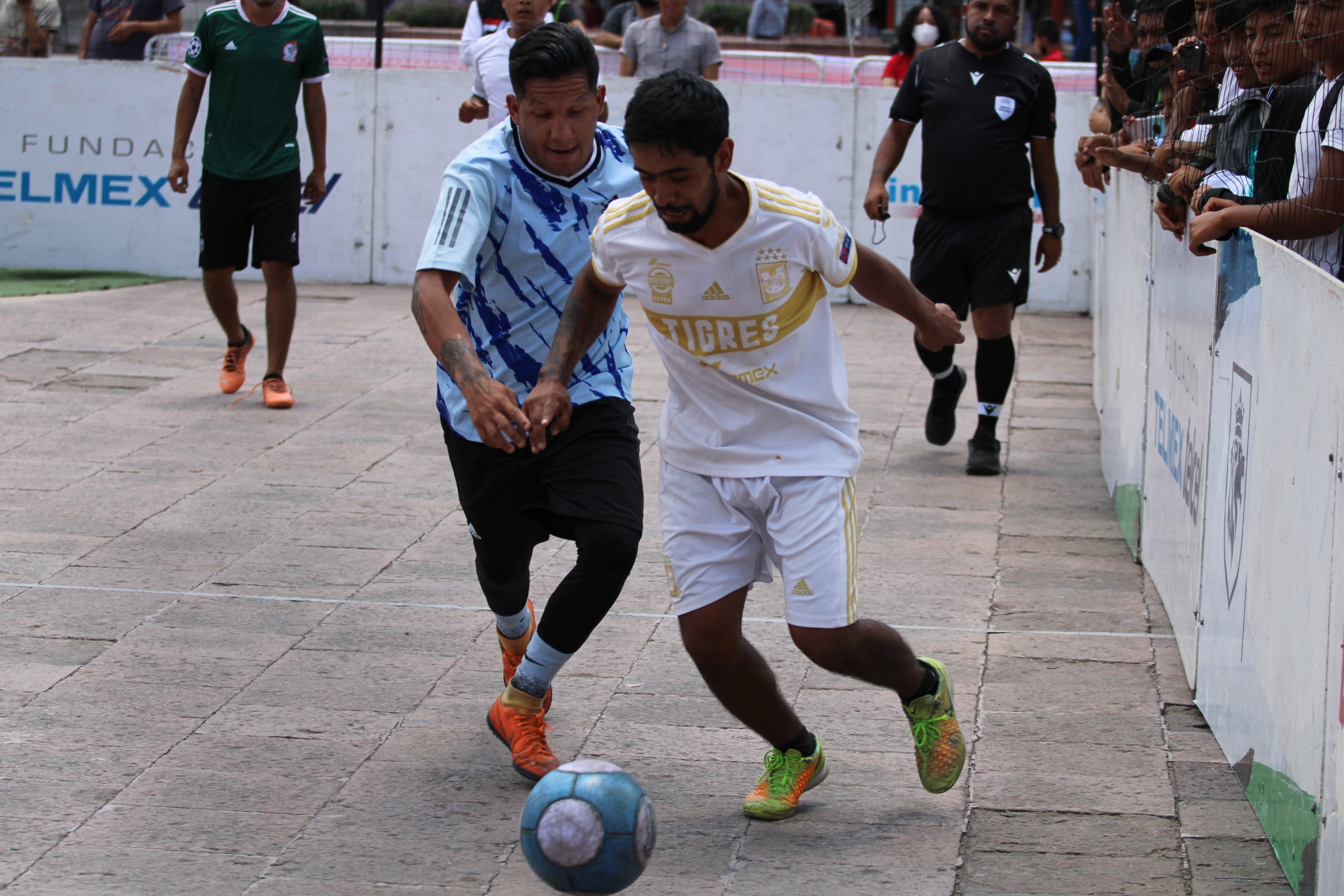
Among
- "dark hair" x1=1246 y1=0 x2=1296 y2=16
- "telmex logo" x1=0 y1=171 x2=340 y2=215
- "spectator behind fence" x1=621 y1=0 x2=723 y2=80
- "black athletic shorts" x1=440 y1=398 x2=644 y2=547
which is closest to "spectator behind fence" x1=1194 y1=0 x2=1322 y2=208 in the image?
"dark hair" x1=1246 y1=0 x2=1296 y2=16

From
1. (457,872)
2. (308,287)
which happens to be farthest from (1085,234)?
(457,872)

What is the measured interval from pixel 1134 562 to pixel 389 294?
307 inches

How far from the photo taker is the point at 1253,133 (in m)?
4.49

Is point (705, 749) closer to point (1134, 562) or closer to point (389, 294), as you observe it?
point (1134, 562)

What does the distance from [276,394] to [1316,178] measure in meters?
5.80

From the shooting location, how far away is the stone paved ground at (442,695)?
11.4ft

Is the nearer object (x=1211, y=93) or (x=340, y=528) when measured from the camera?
(x=1211, y=93)

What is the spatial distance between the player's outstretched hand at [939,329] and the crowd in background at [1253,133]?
0.88 m

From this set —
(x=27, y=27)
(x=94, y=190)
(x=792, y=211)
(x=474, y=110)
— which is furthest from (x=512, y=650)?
(x=27, y=27)

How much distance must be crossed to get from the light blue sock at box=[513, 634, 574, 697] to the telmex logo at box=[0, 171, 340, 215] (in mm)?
9510

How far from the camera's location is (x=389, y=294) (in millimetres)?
12430

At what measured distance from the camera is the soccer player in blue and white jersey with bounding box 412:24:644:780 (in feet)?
12.4

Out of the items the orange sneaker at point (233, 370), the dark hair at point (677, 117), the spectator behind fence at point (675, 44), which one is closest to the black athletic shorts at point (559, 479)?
the dark hair at point (677, 117)

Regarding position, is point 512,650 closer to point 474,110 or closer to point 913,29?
point 474,110
